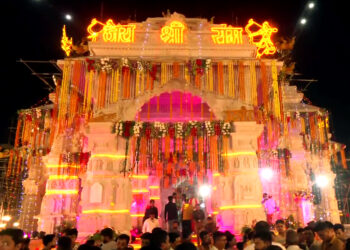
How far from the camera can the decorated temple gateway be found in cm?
1442

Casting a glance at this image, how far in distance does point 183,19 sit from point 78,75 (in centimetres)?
574

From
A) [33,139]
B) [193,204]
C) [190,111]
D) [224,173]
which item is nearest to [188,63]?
[190,111]

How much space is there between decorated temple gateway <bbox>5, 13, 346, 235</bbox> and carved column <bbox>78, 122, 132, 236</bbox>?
0.04 m

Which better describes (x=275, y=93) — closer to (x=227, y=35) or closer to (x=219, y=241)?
(x=227, y=35)

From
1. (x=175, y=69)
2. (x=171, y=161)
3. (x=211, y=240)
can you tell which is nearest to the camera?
(x=211, y=240)

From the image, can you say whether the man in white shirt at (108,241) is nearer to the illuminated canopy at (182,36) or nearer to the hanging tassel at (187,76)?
the hanging tassel at (187,76)

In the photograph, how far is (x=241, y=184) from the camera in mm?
14328

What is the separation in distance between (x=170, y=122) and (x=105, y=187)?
393 cm

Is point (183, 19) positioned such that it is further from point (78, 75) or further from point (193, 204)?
point (193, 204)

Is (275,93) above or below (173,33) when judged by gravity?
below

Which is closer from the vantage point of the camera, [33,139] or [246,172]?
[246,172]

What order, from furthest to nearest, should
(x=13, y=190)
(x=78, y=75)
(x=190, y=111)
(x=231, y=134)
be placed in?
(x=13, y=190) < (x=190, y=111) < (x=78, y=75) < (x=231, y=134)

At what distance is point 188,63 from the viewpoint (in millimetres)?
15391

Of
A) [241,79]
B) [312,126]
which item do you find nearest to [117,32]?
[241,79]
